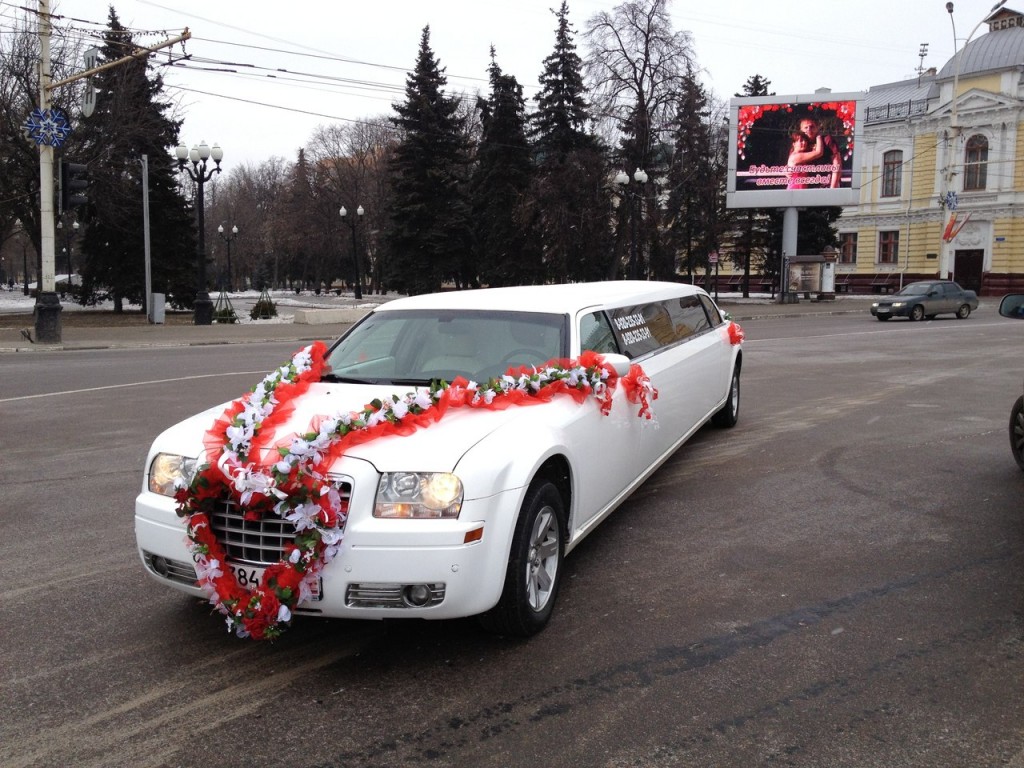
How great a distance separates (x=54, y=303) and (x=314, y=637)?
20.0 meters

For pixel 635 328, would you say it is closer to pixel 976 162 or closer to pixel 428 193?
pixel 428 193

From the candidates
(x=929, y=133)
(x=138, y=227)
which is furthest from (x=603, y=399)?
(x=929, y=133)

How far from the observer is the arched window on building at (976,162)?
2125 inches

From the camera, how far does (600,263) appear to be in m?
49.9

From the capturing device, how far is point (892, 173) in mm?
59625

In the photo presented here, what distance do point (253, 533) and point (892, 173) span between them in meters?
63.3

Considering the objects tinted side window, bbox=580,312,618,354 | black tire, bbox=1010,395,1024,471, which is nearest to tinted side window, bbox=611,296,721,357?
tinted side window, bbox=580,312,618,354

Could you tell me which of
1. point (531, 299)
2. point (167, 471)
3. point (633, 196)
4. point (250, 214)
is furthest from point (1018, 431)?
point (250, 214)


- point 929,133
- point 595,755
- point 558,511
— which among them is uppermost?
point 929,133

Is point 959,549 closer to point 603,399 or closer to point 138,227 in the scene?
point 603,399

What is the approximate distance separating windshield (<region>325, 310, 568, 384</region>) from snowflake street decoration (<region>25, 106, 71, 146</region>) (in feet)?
57.1

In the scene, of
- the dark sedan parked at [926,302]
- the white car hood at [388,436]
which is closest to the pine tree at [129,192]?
the dark sedan parked at [926,302]

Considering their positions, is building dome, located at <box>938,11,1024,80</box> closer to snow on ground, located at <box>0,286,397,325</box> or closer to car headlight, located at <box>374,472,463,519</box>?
snow on ground, located at <box>0,286,397,325</box>

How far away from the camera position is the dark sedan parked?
32.3 meters
